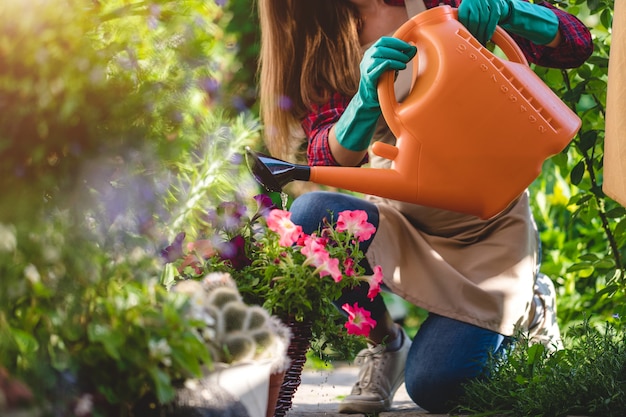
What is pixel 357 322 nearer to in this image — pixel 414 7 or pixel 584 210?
pixel 414 7

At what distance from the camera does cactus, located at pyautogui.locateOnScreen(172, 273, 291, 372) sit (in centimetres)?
98

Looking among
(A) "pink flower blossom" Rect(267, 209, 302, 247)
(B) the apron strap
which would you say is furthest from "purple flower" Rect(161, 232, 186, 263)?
(B) the apron strap

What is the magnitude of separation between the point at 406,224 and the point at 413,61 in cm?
45

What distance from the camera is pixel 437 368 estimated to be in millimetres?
1683

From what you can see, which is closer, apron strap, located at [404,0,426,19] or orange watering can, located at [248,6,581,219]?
orange watering can, located at [248,6,581,219]

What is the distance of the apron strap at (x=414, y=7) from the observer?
5.68ft

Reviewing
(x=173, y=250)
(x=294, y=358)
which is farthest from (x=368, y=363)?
(x=173, y=250)

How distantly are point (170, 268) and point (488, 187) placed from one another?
594mm

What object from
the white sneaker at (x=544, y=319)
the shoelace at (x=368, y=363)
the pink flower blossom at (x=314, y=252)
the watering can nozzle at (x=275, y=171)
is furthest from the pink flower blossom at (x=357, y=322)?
the white sneaker at (x=544, y=319)

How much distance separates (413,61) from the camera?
147cm

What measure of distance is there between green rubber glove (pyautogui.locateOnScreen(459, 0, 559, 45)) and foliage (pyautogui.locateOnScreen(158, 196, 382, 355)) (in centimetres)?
43

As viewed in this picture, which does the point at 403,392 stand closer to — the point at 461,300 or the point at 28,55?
the point at 461,300

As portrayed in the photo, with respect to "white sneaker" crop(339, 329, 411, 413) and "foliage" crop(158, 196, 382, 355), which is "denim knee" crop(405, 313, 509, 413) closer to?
"white sneaker" crop(339, 329, 411, 413)

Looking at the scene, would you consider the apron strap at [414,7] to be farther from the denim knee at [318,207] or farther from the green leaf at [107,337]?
the green leaf at [107,337]
